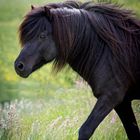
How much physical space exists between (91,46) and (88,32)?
0.37 ft

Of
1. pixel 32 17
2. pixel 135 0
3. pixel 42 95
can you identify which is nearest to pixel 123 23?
pixel 32 17

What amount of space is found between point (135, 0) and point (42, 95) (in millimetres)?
1385

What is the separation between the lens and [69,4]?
4363 millimetres

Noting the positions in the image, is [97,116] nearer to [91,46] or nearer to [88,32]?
[91,46]

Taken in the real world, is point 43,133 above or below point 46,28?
below

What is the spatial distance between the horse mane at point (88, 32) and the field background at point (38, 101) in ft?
3.33

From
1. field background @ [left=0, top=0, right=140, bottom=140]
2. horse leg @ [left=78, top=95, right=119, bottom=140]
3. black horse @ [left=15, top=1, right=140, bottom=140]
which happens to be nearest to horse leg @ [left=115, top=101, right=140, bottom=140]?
black horse @ [left=15, top=1, right=140, bottom=140]

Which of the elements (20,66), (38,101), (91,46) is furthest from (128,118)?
(38,101)

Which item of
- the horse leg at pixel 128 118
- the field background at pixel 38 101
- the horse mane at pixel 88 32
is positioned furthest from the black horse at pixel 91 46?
the field background at pixel 38 101

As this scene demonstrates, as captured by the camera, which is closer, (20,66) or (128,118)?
(20,66)

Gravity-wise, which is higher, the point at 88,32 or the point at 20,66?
the point at 88,32

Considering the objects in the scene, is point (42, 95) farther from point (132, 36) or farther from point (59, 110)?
point (132, 36)

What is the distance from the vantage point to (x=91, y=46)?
14.0ft

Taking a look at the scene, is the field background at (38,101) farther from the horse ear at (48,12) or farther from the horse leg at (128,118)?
the horse ear at (48,12)
